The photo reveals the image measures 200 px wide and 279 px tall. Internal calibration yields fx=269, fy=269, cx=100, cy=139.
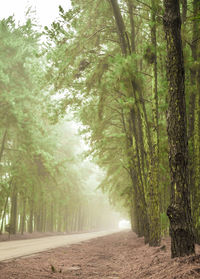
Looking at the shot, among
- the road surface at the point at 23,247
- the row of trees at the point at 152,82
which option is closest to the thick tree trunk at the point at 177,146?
the row of trees at the point at 152,82

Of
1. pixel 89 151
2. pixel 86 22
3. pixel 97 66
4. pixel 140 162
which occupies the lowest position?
pixel 140 162

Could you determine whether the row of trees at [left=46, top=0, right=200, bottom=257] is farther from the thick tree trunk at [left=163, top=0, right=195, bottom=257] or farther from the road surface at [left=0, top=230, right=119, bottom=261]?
the road surface at [left=0, top=230, right=119, bottom=261]

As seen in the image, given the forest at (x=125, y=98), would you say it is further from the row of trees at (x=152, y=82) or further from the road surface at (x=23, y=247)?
the road surface at (x=23, y=247)

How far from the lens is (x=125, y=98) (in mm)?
9125

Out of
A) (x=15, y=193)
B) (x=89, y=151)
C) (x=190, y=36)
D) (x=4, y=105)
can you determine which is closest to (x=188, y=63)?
(x=190, y=36)

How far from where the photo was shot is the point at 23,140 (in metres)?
16.1

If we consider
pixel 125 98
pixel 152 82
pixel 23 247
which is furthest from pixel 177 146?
pixel 23 247

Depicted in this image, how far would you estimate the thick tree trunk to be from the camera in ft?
15.4

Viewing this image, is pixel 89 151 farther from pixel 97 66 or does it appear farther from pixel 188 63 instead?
pixel 188 63

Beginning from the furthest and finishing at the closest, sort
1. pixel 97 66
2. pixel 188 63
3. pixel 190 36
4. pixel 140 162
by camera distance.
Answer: pixel 140 162 → pixel 97 66 → pixel 190 36 → pixel 188 63

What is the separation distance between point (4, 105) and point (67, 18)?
808 centimetres

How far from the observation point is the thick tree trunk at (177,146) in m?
4.70

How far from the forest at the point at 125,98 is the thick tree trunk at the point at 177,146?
0.06ft

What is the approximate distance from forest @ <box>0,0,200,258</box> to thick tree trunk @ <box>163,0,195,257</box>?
18 millimetres
